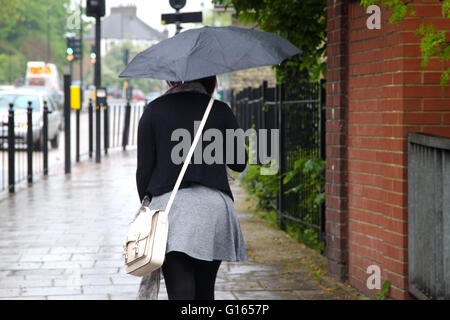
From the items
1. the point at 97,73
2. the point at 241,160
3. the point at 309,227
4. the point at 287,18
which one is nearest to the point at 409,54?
the point at 241,160

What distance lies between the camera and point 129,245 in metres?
3.90

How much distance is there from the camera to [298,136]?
898 cm

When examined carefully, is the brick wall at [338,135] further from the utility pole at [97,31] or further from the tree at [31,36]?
the tree at [31,36]

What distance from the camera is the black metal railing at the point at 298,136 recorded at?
8.10 metres

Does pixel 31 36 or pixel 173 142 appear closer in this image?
pixel 173 142

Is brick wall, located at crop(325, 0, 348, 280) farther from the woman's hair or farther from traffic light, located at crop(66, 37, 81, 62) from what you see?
traffic light, located at crop(66, 37, 81, 62)

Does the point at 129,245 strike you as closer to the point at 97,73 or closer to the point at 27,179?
the point at 27,179

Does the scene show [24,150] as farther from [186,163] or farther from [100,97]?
[186,163]

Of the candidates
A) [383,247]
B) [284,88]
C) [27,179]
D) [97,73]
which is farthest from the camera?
[97,73]

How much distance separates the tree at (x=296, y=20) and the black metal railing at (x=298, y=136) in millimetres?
366

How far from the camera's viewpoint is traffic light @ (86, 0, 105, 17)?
18.1 metres

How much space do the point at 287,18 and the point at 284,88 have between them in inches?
50.2

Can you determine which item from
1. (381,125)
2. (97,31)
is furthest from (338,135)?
(97,31)

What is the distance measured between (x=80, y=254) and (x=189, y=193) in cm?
429
